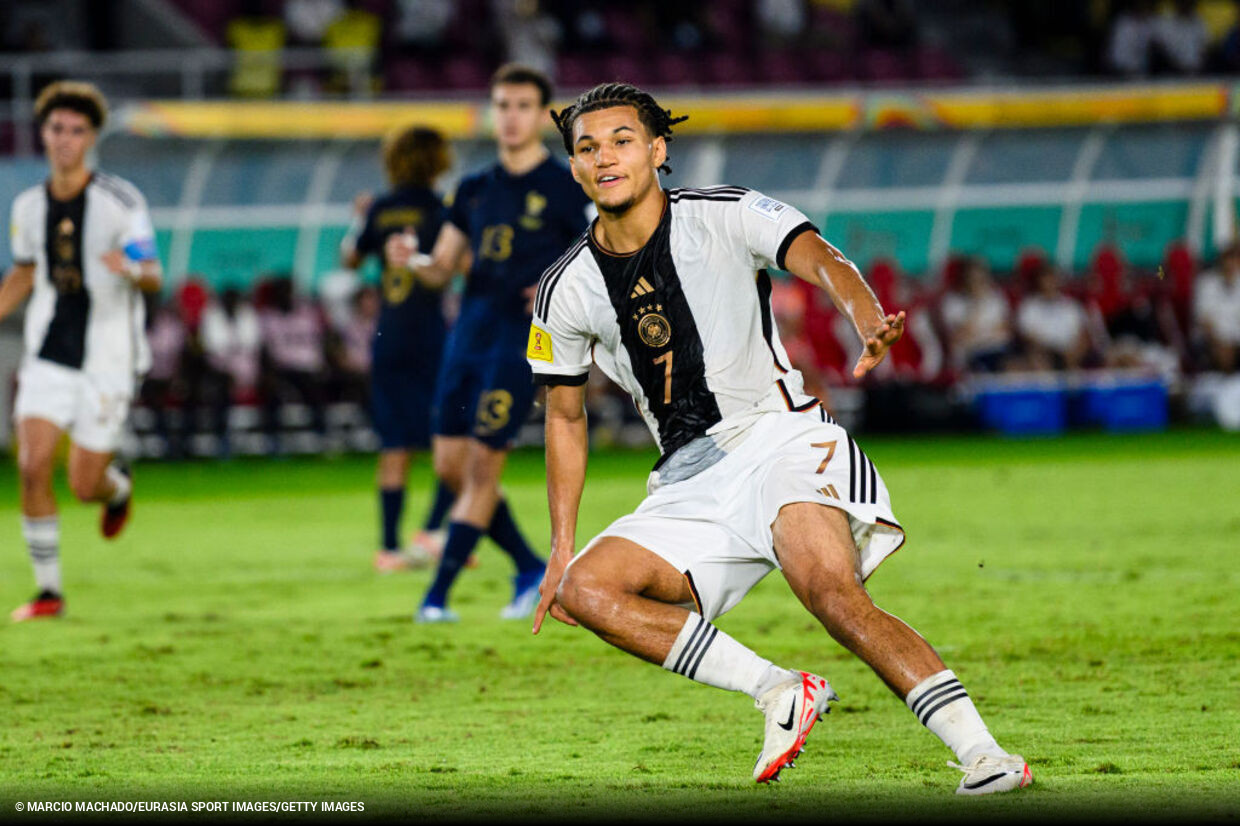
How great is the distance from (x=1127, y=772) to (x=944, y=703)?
0.60 meters

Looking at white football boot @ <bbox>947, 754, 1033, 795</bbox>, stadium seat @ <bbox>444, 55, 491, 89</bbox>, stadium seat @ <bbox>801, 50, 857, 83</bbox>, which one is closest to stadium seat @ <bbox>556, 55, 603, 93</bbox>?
stadium seat @ <bbox>444, 55, 491, 89</bbox>

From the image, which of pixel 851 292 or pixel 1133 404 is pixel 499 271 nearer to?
pixel 851 292

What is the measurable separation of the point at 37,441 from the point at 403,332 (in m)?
3.20

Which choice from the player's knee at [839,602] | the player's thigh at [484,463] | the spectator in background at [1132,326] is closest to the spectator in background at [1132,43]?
the spectator in background at [1132,326]

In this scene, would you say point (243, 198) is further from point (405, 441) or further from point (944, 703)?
point (944, 703)

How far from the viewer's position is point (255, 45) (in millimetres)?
29000

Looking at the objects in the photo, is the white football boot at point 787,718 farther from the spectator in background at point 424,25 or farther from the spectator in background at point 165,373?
the spectator in background at point 424,25

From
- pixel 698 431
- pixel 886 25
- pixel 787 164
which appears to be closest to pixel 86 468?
pixel 698 431

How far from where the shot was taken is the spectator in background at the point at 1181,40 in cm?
2984

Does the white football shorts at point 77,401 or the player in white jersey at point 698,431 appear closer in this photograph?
the player in white jersey at point 698,431

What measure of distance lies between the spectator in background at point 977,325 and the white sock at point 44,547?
14.8 metres

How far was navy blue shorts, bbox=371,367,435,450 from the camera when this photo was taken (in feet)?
39.4

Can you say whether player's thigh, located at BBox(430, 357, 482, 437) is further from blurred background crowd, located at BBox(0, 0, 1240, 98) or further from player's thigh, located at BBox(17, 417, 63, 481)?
blurred background crowd, located at BBox(0, 0, 1240, 98)

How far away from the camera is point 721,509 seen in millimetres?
5527
